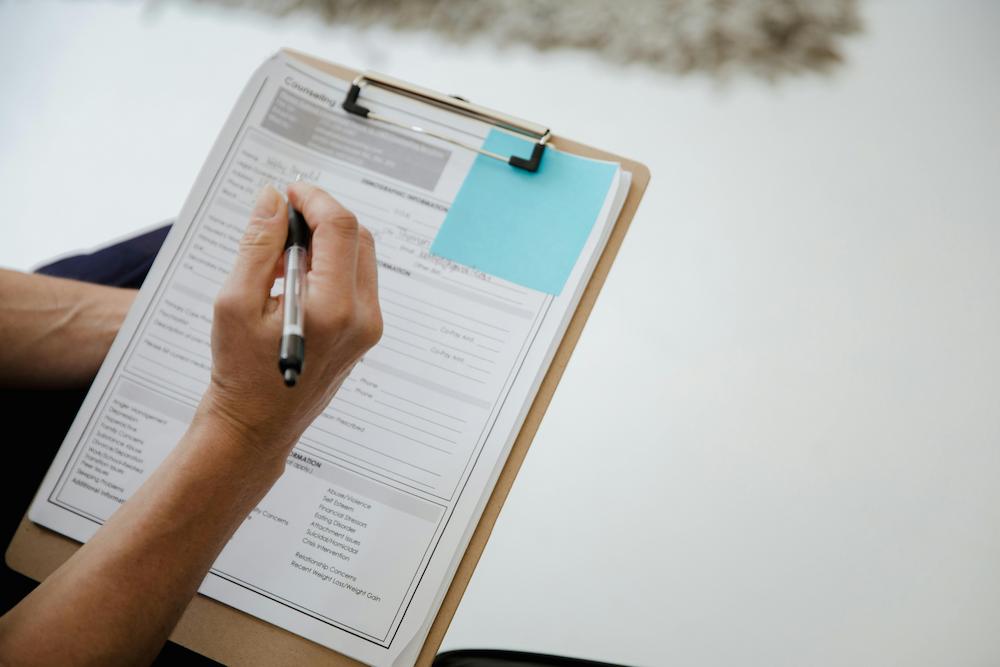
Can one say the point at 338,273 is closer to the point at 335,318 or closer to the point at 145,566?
the point at 335,318

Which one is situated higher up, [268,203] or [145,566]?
[268,203]

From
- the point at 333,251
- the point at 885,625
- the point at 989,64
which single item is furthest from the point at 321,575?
the point at 989,64

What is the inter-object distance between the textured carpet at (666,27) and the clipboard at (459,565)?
0.89 m

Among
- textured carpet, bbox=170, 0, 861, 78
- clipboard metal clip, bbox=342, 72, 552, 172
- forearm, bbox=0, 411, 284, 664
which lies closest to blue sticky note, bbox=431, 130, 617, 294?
clipboard metal clip, bbox=342, 72, 552, 172

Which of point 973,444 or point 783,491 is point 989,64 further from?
point 783,491

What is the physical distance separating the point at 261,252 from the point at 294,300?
5 centimetres

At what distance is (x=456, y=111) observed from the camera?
1.83ft

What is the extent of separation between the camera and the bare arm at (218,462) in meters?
0.39

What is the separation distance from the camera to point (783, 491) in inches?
41.5

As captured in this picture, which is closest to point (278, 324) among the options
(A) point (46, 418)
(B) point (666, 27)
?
(A) point (46, 418)

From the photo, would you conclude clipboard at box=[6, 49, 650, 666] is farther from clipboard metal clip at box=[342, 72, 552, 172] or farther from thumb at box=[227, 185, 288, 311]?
thumb at box=[227, 185, 288, 311]

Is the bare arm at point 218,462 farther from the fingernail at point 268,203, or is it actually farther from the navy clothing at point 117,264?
the navy clothing at point 117,264

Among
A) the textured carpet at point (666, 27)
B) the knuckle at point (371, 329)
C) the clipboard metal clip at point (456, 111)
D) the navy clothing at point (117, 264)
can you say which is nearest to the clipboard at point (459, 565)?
the clipboard metal clip at point (456, 111)

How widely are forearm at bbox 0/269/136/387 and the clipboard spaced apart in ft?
0.60
